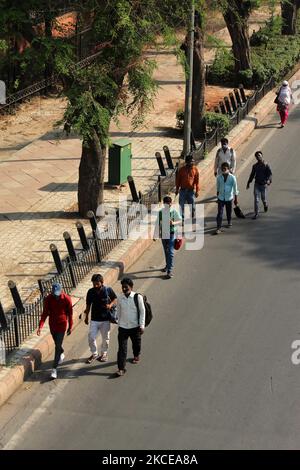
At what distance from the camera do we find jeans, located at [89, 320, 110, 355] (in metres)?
12.2

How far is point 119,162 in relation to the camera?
63.2 ft

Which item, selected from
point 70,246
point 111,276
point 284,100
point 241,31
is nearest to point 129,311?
point 70,246

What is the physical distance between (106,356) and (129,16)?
6.65 metres

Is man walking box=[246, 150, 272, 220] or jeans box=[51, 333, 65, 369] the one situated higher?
man walking box=[246, 150, 272, 220]

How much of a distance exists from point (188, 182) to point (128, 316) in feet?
19.0

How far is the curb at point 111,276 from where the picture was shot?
1153 cm

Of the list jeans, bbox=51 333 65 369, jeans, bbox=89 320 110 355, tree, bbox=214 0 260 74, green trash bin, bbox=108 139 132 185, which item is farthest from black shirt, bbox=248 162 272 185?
tree, bbox=214 0 260 74

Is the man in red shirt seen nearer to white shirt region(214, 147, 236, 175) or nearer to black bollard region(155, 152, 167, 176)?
white shirt region(214, 147, 236, 175)

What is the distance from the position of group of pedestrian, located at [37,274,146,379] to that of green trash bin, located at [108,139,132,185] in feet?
24.3

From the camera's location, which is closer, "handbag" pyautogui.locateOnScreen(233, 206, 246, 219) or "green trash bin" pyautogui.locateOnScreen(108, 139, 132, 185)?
"handbag" pyautogui.locateOnScreen(233, 206, 246, 219)

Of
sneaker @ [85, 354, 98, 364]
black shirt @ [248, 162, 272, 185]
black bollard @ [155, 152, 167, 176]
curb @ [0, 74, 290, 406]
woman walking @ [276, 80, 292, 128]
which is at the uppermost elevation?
woman walking @ [276, 80, 292, 128]

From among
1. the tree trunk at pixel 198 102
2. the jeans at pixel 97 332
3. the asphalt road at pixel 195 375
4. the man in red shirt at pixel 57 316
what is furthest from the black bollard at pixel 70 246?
the tree trunk at pixel 198 102
